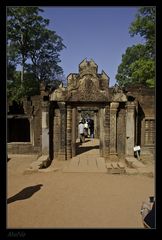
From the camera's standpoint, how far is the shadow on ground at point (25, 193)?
733 cm

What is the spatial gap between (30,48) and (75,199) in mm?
19864

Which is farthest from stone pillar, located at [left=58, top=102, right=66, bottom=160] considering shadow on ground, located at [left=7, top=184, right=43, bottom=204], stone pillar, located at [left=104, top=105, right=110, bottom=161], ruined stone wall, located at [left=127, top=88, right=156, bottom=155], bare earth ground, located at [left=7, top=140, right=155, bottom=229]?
shadow on ground, located at [left=7, top=184, right=43, bottom=204]

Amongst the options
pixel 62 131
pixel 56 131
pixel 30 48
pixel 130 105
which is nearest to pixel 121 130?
pixel 130 105

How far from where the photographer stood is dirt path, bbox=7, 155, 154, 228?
226 inches

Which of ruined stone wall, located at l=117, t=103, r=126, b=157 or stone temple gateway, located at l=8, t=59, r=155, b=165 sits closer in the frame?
stone temple gateway, located at l=8, t=59, r=155, b=165

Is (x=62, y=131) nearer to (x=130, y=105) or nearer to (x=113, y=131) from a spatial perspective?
(x=113, y=131)

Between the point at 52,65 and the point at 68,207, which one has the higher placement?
the point at 52,65

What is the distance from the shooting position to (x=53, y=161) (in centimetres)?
1326

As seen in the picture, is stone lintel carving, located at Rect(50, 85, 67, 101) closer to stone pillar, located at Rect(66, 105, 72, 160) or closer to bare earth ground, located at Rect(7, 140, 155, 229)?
stone pillar, located at Rect(66, 105, 72, 160)

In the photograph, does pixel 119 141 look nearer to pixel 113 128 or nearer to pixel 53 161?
pixel 113 128

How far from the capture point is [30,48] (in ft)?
80.6

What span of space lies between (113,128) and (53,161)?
3.41m

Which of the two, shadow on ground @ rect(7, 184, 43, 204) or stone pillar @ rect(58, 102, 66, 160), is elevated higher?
stone pillar @ rect(58, 102, 66, 160)
